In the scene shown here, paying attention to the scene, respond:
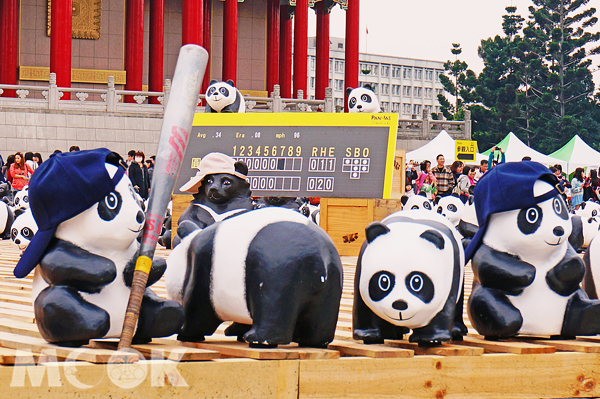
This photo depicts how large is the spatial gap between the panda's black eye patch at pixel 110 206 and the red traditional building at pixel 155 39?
62.1ft

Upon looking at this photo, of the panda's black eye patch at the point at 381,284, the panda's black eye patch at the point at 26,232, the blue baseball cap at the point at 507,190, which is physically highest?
the blue baseball cap at the point at 507,190

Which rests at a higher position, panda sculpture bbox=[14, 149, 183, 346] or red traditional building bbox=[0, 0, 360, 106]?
red traditional building bbox=[0, 0, 360, 106]

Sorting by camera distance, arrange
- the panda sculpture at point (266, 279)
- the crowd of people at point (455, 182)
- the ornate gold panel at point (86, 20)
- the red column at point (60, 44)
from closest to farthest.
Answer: the panda sculpture at point (266, 279)
the crowd of people at point (455, 182)
the red column at point (60, 44)
the ornate gold panel at point (86, 20)

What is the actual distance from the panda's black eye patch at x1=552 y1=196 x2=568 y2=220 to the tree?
119 feet

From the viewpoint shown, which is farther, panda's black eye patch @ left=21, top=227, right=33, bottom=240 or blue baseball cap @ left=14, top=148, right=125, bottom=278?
panda's black eye patch @ left=21, top=227, right=33, bottom=240

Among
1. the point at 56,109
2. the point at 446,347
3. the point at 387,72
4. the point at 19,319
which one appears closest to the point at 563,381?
the point at 446,347

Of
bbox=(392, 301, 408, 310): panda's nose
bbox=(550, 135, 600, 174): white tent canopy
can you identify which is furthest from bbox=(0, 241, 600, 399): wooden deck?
bbox=(550, 135, 600, 174): white tent canopy

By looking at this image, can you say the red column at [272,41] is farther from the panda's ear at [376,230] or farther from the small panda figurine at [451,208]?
the panda's ear at [376,230]

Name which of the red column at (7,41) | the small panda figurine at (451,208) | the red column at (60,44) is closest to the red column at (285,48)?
the red column at (60,44)

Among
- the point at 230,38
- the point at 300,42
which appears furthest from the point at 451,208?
the point at 300,42

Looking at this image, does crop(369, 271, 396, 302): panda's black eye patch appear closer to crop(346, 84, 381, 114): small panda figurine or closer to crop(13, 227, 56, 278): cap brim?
crop(13, 227, 56, 278): cap brim

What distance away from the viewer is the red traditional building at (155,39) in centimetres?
2230

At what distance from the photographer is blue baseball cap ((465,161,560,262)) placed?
339 centimetres

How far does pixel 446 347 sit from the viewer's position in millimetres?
3061
